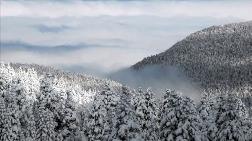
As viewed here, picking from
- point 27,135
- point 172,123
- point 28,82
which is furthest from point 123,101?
point 28,82

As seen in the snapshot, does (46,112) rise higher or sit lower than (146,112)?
lower

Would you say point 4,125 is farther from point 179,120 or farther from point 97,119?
point 179,120

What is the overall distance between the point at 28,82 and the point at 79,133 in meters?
36.5

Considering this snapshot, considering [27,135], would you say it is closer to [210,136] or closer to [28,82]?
[28,82]

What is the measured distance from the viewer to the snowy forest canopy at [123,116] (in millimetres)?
61328

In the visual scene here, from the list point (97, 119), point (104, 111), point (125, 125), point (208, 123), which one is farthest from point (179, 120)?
point (97, 119)

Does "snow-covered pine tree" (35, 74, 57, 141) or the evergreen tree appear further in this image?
"snow-covered pine tree" (35, 74, 57, 141)

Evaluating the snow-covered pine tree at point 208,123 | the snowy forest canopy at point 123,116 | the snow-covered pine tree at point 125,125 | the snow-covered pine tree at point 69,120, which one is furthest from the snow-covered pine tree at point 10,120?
the snow-covered pine tree at point 208,123

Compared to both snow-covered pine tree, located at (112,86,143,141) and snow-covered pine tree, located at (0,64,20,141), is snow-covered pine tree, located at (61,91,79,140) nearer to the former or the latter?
snow-covered pine tree, located at (0,64,20,141)

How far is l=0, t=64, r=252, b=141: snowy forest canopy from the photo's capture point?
61.3 m

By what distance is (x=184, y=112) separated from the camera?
60469mm

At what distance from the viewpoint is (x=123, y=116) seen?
63531 mm

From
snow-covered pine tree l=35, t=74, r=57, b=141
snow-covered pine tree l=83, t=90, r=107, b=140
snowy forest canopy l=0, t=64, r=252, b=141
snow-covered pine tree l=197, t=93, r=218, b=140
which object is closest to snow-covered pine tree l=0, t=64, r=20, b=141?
snowy forest canopy l=0, t=64, r=252, b=141

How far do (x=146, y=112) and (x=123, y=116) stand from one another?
934 cm
